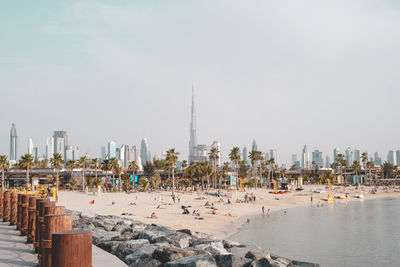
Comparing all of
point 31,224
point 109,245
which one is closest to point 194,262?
point 109,245

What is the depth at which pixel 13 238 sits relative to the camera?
36.6ft

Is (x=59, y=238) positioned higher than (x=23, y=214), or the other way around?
(x=59, y=238)

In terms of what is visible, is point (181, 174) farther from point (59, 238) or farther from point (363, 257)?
point (59, 238)

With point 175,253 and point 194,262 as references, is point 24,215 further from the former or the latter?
point 194,262

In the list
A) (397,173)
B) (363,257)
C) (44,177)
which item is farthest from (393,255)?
(397,173)

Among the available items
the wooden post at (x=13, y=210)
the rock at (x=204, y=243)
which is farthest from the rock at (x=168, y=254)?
the wooden post at (x=13, y=210)

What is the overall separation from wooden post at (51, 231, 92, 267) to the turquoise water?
876 inches

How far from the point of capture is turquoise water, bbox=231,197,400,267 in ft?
83.0

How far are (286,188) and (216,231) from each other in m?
84.2

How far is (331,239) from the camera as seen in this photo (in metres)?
33.6

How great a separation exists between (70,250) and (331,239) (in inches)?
1340

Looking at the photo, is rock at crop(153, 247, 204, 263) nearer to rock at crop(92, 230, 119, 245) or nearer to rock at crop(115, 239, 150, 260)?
rock at crop(115, 239, 150, 260)

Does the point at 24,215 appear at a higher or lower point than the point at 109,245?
higher

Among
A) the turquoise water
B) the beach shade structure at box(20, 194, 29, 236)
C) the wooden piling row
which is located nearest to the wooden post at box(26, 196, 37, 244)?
the wooden piling row
